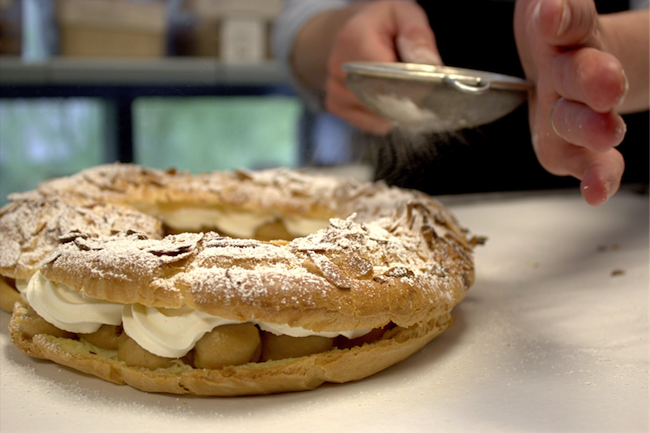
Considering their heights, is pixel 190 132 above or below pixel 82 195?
below

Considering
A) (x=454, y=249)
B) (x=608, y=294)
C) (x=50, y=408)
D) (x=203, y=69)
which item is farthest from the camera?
(x=203, y=69)

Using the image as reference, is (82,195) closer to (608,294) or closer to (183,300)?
(183,300)

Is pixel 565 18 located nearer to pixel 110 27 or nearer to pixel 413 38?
pixel 413 38

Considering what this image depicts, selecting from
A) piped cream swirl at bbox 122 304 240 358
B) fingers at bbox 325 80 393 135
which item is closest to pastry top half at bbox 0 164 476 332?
piped cream swirl at bbox 122 304 240 358

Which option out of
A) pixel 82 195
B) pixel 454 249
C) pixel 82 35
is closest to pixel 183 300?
pixel 454 249

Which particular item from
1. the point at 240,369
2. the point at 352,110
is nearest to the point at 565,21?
the point at 240,369

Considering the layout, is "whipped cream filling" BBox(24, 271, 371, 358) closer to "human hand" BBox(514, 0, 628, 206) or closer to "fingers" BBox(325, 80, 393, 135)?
"human hand" BBox(514, 0, 628, 206)
